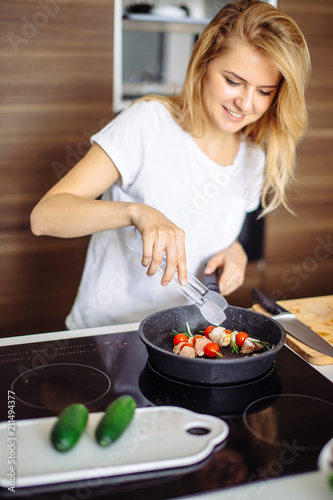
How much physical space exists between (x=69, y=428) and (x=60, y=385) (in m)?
0.19

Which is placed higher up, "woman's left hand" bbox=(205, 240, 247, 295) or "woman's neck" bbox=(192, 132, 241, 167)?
"woman's neck" bbox=(192, 132, 241, 167)

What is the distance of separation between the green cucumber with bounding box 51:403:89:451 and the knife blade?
1.75 feet

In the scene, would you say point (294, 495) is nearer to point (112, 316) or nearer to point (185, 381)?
point (185, 381)

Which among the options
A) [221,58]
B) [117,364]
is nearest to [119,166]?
[221,58]

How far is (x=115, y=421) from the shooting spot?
0.73 meters

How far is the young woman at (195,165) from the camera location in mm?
1185

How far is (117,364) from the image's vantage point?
3.24 ft

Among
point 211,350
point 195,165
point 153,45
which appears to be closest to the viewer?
point 211,350

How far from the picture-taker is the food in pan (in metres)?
Answer: 0.98

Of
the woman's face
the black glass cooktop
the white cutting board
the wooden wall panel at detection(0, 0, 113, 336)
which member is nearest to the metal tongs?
the black glass cooktop

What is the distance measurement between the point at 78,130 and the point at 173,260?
1.50 m

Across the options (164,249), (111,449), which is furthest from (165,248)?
(111,449)

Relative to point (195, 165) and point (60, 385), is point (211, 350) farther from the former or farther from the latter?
point (195, 165)

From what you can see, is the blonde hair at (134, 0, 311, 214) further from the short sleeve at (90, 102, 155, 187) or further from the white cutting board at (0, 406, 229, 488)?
the white cutting board at (0, 406, 229, 488)
